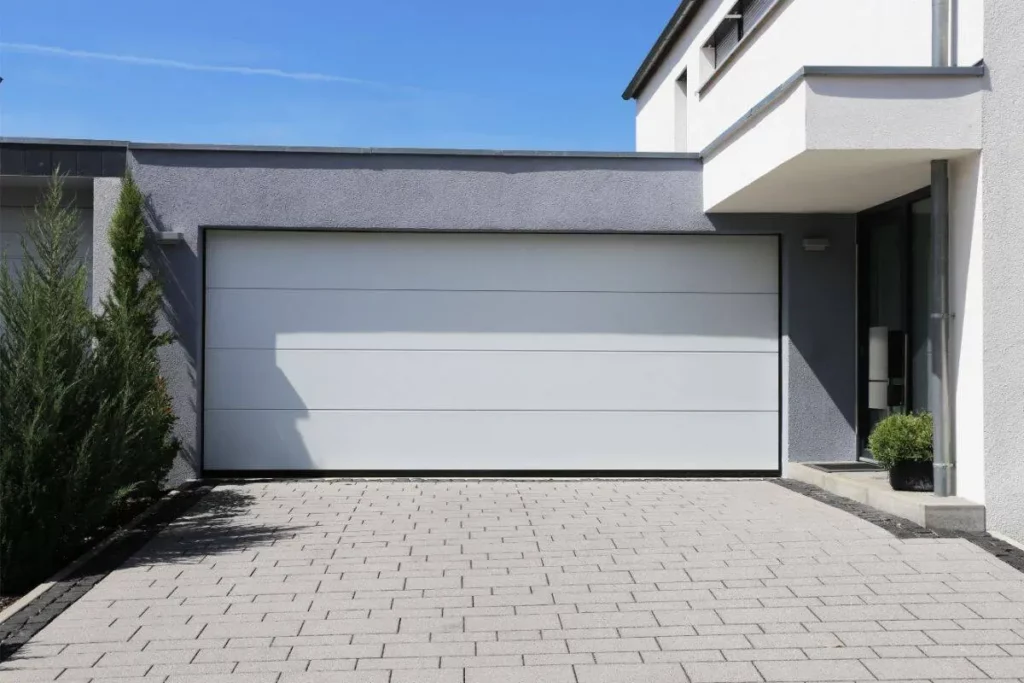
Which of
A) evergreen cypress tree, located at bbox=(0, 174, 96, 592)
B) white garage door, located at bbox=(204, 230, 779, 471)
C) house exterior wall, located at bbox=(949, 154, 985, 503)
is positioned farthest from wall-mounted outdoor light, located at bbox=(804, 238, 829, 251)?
evergreen cypress tree, located at bbox=(0, 174, 96, 592)

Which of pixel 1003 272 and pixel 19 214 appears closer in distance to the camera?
pixel 1003 272

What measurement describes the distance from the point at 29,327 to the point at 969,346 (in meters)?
6.11

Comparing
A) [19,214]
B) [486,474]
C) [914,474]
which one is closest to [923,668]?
[914,474]

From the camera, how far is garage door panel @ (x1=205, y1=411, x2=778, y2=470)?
31.9 ft

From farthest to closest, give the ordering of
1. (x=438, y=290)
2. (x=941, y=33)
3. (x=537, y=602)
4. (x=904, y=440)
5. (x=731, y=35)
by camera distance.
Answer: (x=731, y=35), (x=438, y=290), (x=904, y=440), (x=941, y=33), (x=537, y=602)

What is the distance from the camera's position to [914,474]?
7.64m

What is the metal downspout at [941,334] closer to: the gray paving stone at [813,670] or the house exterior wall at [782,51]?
the house exterior wall at [782,51]

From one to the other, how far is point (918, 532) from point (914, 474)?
820mm

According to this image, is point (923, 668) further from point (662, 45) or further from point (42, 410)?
point (662, 45)

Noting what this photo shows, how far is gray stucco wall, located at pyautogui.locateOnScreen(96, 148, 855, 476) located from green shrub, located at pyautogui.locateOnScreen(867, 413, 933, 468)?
6.76ft

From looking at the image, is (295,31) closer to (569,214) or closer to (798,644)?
(569,214)

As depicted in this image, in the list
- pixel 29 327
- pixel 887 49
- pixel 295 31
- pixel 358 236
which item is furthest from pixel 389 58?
pixel 29 327

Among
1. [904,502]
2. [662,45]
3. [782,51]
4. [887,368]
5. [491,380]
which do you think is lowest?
[904,502]

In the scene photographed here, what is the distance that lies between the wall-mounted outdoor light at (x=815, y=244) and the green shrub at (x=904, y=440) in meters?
2.40
